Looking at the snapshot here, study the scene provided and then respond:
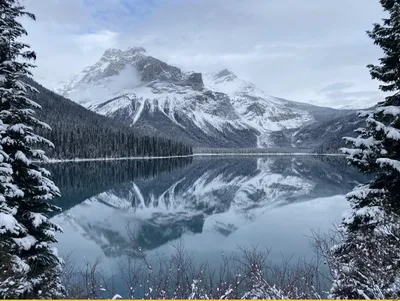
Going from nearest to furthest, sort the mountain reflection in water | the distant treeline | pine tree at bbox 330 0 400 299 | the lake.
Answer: pine tree at bbox 330 0 400 299, the lake, the mountain reflection in water, the distant treeline

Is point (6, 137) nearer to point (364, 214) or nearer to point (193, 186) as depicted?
point (364, 214)

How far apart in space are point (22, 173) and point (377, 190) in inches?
490

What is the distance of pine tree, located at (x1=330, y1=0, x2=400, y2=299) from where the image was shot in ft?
32.1

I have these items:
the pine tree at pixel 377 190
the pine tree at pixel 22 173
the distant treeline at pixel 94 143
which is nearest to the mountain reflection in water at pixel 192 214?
the pine tree at pixel 22 173

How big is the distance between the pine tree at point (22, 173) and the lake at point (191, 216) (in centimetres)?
674

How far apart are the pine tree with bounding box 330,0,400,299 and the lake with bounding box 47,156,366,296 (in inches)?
384

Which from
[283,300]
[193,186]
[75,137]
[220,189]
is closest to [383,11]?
[283,300]

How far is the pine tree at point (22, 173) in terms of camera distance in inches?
475

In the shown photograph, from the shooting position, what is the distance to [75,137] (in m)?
139

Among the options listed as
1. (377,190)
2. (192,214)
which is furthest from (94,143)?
(377,190)

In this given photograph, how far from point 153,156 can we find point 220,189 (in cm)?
10213

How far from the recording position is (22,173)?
518 inches

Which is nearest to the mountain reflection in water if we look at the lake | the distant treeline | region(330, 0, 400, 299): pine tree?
the lake

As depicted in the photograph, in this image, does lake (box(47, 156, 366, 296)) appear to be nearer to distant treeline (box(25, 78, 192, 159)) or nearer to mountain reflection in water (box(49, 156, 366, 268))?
mountain reflection in water (box(49, 156, 366, 268))
